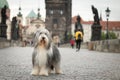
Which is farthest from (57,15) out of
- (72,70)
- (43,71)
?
(43,71)

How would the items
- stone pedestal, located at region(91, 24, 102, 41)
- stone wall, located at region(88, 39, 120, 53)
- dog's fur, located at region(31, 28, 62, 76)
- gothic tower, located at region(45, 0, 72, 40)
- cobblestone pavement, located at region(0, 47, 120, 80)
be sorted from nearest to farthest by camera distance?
dog's fur, located at region(31, 28, 62, 76)
cobblestone pavement, located at region(0, 47, 120, 80)
stone wall, located at region(88, 39, 120, 53)
stone pedestal, located at region(91, 24, 102, 41)
gothic tower, located at region(45, 0, 72, 40)

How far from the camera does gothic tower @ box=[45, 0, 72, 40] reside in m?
133

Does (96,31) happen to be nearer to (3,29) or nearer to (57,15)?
(3,29)

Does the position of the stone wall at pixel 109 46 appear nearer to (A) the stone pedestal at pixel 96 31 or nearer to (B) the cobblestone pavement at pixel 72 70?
(A) the stone pedestal at pixel 96 31

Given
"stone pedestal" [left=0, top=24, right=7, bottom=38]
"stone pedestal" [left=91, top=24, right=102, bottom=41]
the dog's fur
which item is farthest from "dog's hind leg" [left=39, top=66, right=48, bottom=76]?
"stone pedestal" [left=0, top=24, right=7, bottom=38]

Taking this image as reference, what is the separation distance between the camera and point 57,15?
445 feet

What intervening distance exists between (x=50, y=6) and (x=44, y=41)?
128373mm

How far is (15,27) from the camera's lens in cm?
5809

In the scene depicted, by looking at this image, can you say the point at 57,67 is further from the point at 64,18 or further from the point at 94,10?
the point at 64,18

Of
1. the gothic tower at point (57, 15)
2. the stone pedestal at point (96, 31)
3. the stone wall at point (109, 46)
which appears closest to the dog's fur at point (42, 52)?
the stone wall at point (109, 46)

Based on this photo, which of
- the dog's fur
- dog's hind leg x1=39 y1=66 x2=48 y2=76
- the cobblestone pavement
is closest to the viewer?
the dog's fur

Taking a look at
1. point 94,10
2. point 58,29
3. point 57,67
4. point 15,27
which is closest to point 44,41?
point 57,67

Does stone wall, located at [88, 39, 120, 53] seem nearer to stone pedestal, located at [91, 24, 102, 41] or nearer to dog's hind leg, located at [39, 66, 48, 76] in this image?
stone pedestal, located at [91, 24, 102, 41]

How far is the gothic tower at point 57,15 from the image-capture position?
13275 centimetres
